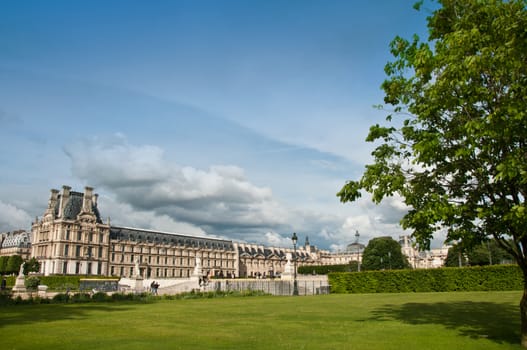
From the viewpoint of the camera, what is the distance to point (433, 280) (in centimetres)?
4675

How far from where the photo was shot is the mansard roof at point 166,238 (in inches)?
5012

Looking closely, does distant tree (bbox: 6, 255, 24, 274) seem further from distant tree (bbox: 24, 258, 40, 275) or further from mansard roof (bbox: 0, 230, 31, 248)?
mansard roof (bbox: 0, 230, 31, 248)

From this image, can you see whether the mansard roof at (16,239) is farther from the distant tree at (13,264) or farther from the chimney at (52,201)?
the chimney at (52,201)

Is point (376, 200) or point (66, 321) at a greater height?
point (376, 200)

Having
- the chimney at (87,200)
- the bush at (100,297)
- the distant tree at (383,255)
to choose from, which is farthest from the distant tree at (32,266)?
the bush at (100,297)

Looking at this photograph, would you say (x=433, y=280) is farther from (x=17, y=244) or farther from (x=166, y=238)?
(x=17, y=244)

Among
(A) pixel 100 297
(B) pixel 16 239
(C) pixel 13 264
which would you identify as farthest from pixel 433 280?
(B) pixel 16 239

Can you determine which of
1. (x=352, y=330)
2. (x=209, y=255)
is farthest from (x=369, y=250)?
(x=352, y=330)

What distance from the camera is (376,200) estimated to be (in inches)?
493

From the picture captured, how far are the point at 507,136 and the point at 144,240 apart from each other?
132 metres

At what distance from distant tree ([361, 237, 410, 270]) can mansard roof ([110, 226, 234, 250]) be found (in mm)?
65736

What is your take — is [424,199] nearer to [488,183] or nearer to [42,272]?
[488,183]

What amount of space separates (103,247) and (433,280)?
92341 mm

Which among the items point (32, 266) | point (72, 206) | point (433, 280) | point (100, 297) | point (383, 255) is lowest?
point (100, 297)
